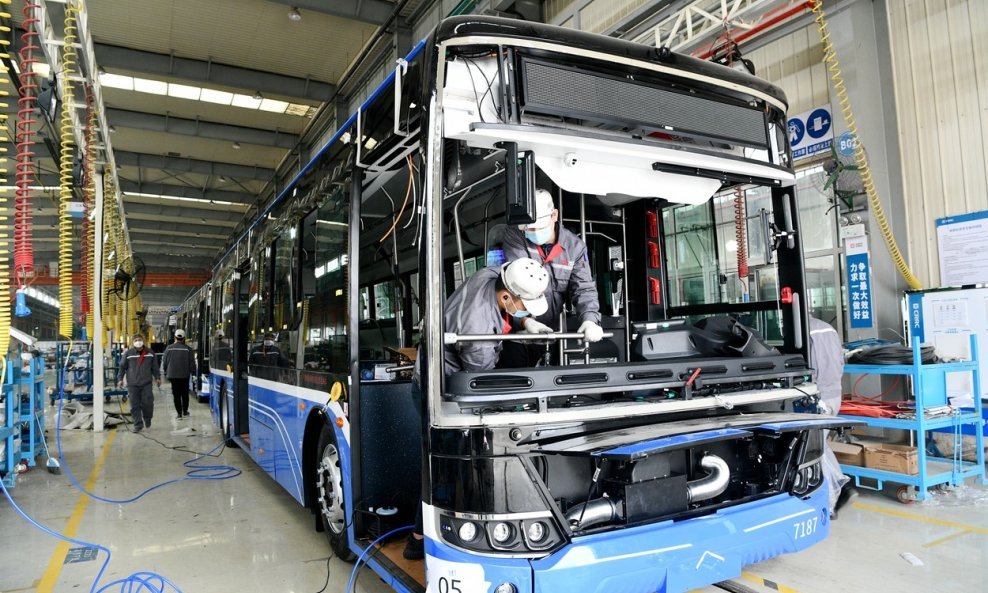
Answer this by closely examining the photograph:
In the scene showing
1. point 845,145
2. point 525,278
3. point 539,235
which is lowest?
point 525,278

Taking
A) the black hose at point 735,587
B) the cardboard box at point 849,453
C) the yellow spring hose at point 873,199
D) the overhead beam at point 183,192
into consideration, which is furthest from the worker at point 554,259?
the overhead beam at point 183,192

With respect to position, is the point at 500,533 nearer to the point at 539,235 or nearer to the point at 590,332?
the point at 590,332

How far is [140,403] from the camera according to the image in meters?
11.1

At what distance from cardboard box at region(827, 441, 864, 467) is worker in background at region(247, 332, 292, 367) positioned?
181 inches

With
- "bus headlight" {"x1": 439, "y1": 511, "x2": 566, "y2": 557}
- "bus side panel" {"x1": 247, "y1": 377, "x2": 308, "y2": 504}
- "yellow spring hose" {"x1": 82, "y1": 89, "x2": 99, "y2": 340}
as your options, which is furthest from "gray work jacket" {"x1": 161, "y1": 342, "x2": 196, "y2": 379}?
"bus headlight" {"x1": 439, "y1": 511, "x2": 566, "y2": 557}

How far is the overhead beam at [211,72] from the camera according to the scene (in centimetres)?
1200

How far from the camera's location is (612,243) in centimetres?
432

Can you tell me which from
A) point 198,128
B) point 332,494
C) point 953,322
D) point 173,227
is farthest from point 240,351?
point 173,227

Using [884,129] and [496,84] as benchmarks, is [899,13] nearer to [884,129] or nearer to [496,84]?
[884,129]

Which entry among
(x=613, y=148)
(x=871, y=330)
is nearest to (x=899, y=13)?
(x=871, y=330)

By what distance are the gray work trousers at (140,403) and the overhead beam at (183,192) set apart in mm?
12153

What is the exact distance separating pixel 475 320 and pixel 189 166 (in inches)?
749

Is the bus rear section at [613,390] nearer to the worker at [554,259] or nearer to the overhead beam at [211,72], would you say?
the worker at [554,259]

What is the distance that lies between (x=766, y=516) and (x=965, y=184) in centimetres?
532
